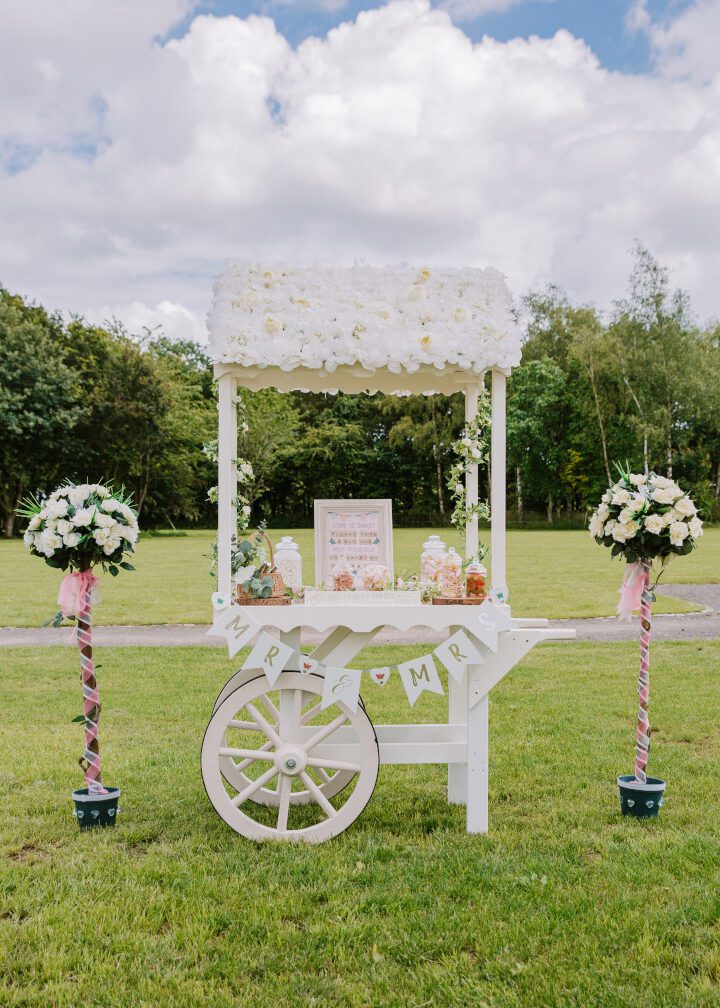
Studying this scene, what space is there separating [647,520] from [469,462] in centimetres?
95

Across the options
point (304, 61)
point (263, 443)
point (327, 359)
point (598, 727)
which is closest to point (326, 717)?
point (598, 727)

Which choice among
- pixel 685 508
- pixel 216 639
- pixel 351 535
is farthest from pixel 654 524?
pixel 216 639

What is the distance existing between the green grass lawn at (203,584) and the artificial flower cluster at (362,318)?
5031 mm

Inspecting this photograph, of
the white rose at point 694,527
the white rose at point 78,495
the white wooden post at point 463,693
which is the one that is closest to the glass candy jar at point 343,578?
the white wooden post at point 463,693

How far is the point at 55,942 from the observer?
9.61 feet

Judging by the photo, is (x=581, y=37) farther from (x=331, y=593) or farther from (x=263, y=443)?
(x=263, y=443)

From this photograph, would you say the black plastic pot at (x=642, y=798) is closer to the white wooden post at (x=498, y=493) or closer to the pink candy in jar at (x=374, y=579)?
the white wooden post at (x=498, y=493)

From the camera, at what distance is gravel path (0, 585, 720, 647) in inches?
370

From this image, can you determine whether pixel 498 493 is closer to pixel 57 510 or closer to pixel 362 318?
pixel 362 318

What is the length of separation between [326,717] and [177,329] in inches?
1727

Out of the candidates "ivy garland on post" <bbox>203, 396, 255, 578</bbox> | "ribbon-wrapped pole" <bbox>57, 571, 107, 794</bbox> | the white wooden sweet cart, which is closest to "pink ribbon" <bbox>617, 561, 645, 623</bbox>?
the white wooden sweet cart

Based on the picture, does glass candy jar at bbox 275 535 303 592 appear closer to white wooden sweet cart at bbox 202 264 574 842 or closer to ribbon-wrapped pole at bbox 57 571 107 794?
white wooden sweet cart at bbox 202 264 574 842

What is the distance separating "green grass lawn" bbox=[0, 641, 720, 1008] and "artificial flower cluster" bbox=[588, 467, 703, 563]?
1.31 m

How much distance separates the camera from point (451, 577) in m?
4.17
